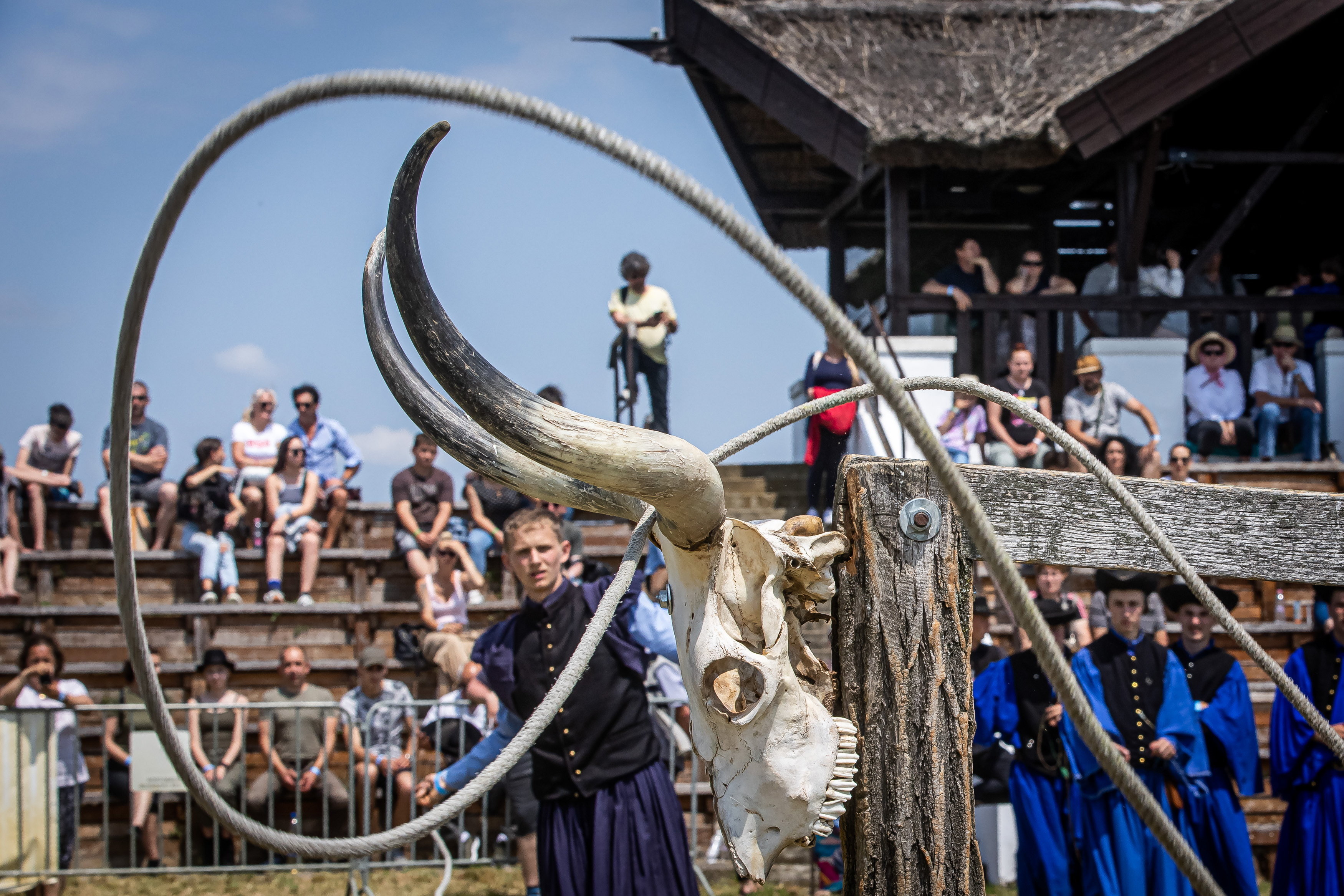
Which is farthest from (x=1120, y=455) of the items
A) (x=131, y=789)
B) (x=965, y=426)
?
(x=131, y=789)

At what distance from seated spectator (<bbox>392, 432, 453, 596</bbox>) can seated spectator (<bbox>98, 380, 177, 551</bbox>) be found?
189 centimetres

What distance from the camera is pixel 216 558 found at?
27.6ft

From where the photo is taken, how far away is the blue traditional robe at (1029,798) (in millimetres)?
5207

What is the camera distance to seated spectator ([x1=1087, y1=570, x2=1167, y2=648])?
554cm

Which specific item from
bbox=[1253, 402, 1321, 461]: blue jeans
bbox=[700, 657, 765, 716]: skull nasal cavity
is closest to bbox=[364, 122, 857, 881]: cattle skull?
bbox=[700, 657, 765, 716]: skull nasal cavity

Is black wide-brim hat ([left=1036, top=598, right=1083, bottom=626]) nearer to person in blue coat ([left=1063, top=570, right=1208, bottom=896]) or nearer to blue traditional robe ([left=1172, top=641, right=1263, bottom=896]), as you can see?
person in blue coat ([left=1063, top=570, right=1208, bottom=896])

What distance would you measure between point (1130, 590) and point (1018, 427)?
326cm

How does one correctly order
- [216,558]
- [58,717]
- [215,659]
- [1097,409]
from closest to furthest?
[58,717], [215,659], [216,558], [1097,409]

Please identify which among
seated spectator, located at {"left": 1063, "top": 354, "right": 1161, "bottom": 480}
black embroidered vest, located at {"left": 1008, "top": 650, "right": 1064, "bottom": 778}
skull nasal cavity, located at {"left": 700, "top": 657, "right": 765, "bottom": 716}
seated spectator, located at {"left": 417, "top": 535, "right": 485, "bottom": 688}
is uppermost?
seated spectator, located at {"left": 1063, "top": 354, "right": 1161, "bottom": 480}

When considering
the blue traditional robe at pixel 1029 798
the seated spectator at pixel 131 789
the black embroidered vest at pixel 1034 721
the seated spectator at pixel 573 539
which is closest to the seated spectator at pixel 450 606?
the seated spectator at pixel 573 539

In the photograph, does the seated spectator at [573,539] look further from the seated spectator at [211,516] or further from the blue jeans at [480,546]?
the seated spectator at [211,516]

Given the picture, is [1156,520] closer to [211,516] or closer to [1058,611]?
[1058,611]

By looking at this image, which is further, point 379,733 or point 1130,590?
point 379,733

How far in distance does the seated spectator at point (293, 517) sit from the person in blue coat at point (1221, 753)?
617 centimetres
